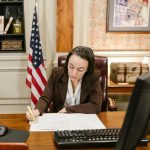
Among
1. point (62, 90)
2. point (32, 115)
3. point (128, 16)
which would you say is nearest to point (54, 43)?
point (128, 16)

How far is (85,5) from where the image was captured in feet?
11.2

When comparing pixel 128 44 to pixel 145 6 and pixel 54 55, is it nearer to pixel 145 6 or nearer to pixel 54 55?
pixel 145 6

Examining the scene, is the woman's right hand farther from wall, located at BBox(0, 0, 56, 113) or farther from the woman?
wall, located at BBox(0, 0, 56, 113)

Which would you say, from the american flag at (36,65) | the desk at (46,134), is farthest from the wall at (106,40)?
the desk at (46,134)

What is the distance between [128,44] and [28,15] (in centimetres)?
139

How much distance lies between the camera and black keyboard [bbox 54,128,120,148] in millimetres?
1263

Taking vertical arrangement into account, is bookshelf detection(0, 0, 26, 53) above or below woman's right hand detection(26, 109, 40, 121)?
above

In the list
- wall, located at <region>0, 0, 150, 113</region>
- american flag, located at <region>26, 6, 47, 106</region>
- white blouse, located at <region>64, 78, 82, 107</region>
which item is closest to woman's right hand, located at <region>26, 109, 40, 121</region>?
white blouse, located at <region>64, 78, 82, 107</region>

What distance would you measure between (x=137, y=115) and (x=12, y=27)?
324 centimetres

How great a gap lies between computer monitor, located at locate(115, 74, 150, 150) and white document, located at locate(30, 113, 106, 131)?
77 centimetres

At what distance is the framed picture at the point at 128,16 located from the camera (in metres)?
3.56

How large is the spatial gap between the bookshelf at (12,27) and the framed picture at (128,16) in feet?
3.89

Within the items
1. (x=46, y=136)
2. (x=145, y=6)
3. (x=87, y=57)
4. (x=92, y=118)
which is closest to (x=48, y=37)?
(x=145, y=6)

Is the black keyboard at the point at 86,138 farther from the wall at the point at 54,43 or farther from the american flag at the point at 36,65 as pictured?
the wall at the point at 54,43
